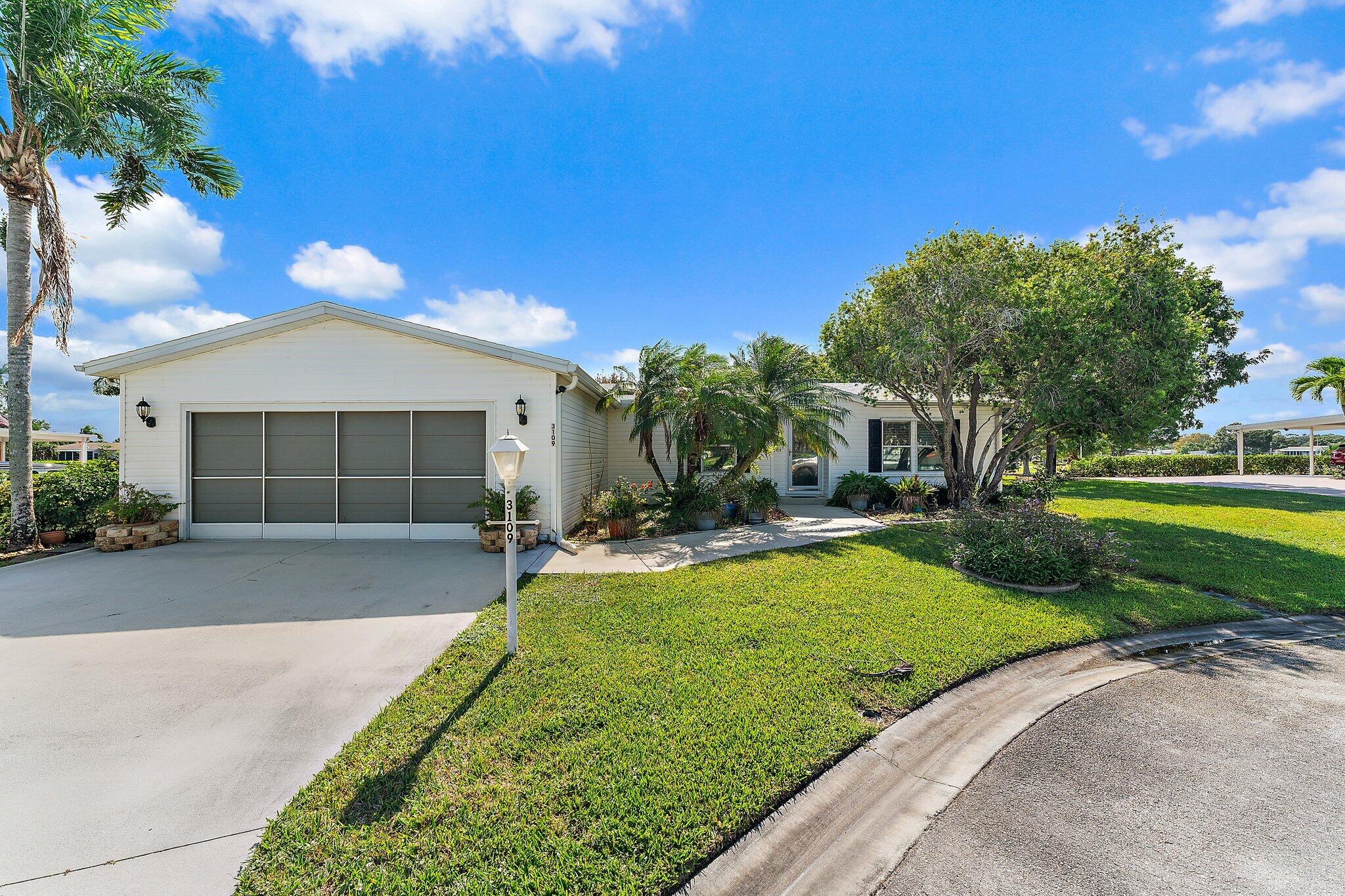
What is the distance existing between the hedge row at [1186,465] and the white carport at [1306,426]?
2.31 ft

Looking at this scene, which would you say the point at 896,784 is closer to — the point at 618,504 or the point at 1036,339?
the point at 618,504

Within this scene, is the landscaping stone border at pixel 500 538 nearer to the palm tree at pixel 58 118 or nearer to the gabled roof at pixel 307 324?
the gabled roof at pixel 307 324

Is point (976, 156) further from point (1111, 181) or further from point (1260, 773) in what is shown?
point (1260, 773)

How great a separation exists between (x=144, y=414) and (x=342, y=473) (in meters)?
3.35

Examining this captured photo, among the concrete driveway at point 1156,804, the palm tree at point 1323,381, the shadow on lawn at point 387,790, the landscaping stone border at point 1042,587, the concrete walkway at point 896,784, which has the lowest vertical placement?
the concrete driveway at point 1156,804

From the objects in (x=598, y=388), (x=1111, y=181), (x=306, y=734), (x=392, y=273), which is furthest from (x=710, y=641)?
(x=1111, y=181)

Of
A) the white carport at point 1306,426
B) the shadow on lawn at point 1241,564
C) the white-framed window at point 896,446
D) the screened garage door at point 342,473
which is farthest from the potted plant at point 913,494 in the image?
the white carport at point 1306,426

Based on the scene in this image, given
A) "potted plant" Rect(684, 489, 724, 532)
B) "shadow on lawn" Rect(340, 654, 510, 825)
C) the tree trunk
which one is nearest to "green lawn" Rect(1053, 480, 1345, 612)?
"potted plant" Rect(684, 489, 724, 532)

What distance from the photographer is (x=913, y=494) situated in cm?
1259

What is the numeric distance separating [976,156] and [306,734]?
46.7ft

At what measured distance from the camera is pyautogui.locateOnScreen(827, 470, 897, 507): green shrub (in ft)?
42.3

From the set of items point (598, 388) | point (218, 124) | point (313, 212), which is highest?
point (218, 124)

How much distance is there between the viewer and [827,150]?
1093 centimetres

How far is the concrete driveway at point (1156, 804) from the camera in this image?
2158 mm
